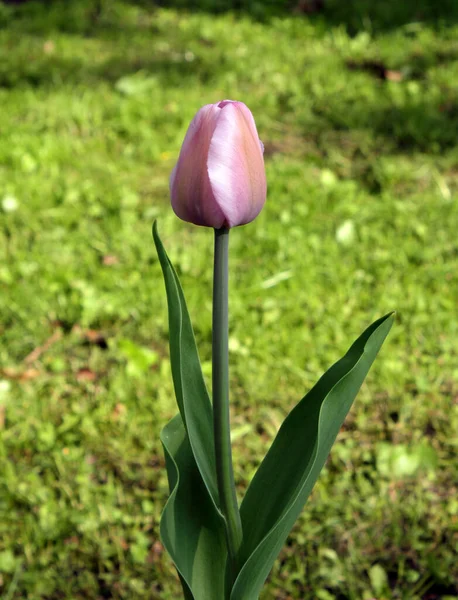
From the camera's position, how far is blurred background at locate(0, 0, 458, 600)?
5.90ft

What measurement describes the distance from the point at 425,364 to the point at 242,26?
318 cm

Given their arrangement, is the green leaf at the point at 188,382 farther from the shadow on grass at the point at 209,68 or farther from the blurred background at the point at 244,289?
the shadow on grass at the point at 209,68

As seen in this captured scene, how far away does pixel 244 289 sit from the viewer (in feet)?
8.51

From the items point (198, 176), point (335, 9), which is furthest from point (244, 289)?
point (335, 9)

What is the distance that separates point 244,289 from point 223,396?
1.51 m

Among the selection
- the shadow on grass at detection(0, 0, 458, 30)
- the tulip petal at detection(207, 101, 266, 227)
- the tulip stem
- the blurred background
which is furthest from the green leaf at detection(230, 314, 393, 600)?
the shadow on grass at detection(0, 0, 458, 30)

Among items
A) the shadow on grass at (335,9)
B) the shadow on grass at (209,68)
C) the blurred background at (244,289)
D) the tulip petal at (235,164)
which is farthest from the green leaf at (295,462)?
the shadow on grass at (335,9)

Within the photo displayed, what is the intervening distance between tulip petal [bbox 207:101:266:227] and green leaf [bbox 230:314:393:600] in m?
0.27

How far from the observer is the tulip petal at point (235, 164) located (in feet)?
3.20

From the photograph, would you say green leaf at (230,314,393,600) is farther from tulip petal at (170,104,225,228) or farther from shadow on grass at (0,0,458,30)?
shadow on grass at (0,0,458,30)

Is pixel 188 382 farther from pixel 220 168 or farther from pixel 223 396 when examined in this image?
pixel 220 168

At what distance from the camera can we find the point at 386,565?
174cm

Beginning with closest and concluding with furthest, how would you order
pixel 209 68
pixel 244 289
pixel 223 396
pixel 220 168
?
1. pixel 220 168
2. pixel 223 396
3. pixel 244 289
4. pixel 209 68

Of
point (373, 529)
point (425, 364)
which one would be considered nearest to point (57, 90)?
point (425, 364)
